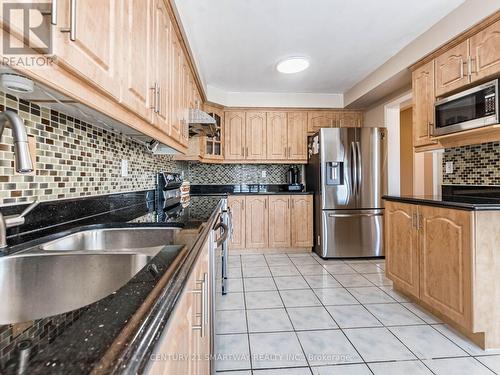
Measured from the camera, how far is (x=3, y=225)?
0.76 metres

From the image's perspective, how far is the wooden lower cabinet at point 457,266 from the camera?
1625mm

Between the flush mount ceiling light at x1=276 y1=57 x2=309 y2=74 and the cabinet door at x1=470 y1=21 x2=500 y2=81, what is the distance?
150 centimetres

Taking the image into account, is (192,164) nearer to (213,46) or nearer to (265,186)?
(265,186)

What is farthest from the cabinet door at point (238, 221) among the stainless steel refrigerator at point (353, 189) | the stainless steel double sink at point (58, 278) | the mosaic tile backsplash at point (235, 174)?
the stainless steel double sink at point (58, 278)

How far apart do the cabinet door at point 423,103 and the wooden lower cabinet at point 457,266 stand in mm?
803

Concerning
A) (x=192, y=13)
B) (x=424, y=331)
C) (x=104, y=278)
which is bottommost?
(x=424, y=331)

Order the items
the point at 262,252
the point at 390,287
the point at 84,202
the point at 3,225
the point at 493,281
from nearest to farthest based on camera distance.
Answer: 1. the point at 3,225
2. the point at 84,202
3. the point at 493,281
4. the point at 390,287
5. the point at 262,252

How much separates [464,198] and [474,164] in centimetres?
51

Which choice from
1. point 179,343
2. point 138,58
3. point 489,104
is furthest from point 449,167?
point 179,343

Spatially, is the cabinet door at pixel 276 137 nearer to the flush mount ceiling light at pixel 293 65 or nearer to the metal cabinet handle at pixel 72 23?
the flush mount ceiling light at pixel 293 65

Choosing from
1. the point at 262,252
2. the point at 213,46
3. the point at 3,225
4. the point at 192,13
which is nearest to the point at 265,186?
the point at 262,252

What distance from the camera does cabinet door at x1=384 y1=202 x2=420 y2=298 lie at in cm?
215

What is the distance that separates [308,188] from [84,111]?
3435 mm

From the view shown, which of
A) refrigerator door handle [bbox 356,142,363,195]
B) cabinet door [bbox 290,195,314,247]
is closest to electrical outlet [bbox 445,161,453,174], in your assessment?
refrigerator door handle [bbox 356,142,363,195]
